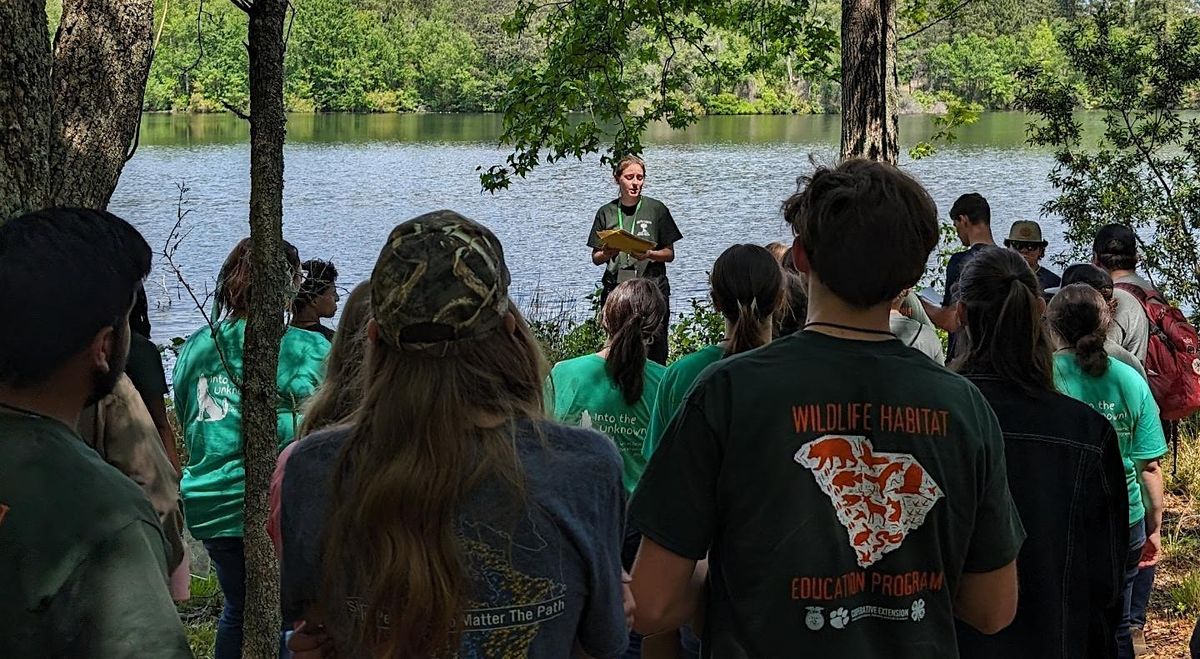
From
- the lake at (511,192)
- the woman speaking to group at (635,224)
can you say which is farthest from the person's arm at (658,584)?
the lake at (511,192)

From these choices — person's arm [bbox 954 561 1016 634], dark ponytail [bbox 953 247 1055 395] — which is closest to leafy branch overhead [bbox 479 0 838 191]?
dark ponytail [bbox 953 247 1055 395]

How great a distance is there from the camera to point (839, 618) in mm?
1986

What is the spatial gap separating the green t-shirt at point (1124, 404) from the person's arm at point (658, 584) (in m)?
2.15

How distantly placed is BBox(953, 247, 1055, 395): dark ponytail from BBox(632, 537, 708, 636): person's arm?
103 centimetres

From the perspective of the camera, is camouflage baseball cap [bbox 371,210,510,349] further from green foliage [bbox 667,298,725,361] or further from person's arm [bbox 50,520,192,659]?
green foliage [bbox 667,298,725,361]

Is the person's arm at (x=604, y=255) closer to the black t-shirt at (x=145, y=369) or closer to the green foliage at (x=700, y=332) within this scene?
the green foliage at (x=700, y=332)

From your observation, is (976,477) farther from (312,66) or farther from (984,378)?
(312,66)

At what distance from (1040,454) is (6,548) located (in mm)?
2044

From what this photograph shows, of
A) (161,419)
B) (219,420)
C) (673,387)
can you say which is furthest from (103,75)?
(673,387)

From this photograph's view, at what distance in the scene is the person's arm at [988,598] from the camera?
2.10 m

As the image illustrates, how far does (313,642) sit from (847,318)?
3.34 feet

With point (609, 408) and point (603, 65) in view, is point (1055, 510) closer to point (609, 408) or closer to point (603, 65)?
point (609, 408)

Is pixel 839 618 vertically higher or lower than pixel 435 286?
lower

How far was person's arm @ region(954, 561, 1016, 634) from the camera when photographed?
2.10 meters
